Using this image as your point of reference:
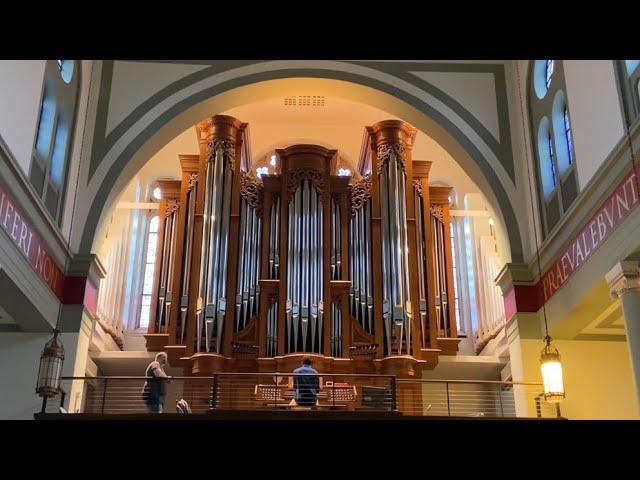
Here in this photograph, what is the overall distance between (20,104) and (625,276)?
723cm

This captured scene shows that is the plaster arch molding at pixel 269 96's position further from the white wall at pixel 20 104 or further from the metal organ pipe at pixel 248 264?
the metal organ pipe at pixel 248 264

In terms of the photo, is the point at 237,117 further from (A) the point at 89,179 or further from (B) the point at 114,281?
(A) the point at 89,179

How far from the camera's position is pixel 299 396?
10.1 m

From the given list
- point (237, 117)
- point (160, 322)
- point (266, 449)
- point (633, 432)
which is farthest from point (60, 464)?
point (237, 117)

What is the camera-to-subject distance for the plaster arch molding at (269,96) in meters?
12.8

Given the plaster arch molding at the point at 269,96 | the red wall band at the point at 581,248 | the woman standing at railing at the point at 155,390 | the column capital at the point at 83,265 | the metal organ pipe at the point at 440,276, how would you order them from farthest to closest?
the metal organ pipe at the point at 440,276 → the plaster arch molding at the point at 269,96 → the column capital at the point at 83,265 → the woman standing at railing at the point at 155,390 → the red wall band at the point at 581,248

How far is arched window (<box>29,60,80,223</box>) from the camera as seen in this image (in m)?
11.5

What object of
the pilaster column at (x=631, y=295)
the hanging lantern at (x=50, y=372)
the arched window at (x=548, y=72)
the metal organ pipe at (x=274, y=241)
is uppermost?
the arched window at (x=548, y=72)

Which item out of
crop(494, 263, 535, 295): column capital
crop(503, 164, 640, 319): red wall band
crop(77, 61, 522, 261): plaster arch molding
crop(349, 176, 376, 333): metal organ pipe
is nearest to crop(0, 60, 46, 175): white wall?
crop(77, 61, 522, 261): plaster arch molding

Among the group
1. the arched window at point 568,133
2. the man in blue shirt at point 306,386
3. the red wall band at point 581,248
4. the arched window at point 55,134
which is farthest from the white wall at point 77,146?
the arched window at point 568,133

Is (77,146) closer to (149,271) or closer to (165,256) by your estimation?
(165,256)

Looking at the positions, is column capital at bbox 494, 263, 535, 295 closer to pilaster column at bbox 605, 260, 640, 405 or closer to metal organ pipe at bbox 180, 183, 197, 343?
pilaster column at bbox 605, 260, 640, 405

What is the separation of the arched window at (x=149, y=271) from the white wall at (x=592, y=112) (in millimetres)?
8130

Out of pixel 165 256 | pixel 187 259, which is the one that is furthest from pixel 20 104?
pixel 165 256
